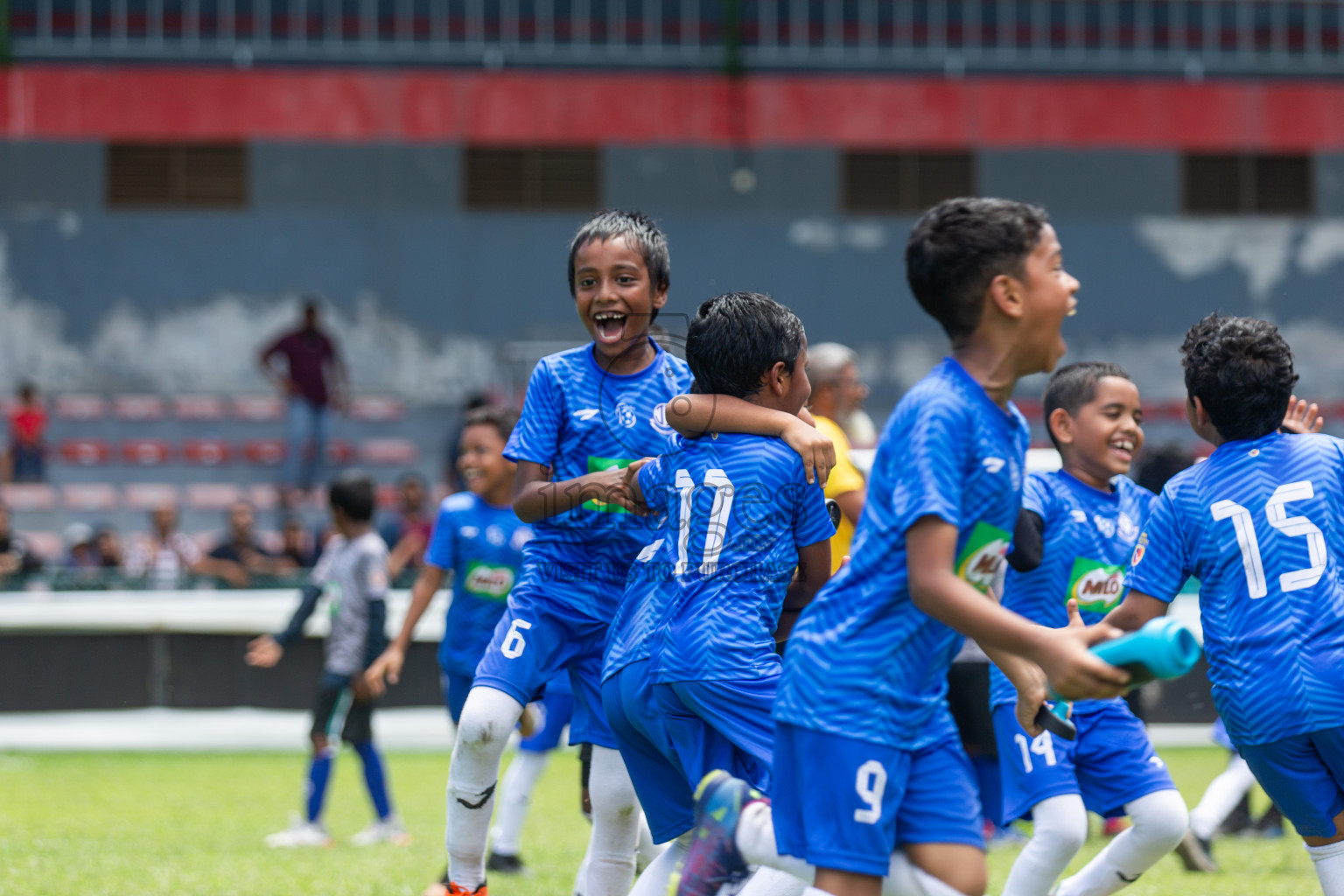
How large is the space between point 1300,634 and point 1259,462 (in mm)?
456

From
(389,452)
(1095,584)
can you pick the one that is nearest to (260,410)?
(389,452)

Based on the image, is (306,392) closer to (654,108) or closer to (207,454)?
(207,454)

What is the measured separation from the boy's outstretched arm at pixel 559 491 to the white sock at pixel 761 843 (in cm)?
93

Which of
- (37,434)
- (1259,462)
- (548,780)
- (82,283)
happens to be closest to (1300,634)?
(1259,462)

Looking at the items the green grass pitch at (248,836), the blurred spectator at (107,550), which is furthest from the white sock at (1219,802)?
the blurred spectator at (107,550)

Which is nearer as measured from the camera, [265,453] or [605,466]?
[605,466]

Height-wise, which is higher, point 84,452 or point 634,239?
point 634,239

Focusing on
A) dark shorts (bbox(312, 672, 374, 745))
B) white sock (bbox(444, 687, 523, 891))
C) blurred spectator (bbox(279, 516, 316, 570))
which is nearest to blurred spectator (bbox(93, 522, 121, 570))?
blurred spectator (bbox(279, 516, 316, 570))

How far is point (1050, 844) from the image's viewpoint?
415 cm

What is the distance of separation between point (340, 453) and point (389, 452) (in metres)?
0.62

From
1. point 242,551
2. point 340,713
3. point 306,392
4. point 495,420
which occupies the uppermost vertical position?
point 306,392

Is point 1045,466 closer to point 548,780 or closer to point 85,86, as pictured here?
point 548,780

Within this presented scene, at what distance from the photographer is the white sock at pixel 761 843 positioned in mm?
3053

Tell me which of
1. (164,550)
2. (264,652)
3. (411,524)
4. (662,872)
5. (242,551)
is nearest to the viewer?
(662,872)
